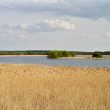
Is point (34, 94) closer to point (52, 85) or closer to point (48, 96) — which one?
point (48, 96)

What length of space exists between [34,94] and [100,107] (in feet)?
6.23

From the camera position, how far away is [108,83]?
30.2 feet

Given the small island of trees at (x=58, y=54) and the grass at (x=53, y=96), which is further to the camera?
the small island of trees at (x=58, y=54)

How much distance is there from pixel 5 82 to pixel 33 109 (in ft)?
10.3

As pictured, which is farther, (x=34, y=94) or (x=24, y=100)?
(x=34, y=94)

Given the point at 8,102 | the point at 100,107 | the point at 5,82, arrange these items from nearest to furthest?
the point at 100,107 < the point at 8,102 < the point at 5,82

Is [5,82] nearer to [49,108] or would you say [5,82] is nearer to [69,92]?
[69,92]

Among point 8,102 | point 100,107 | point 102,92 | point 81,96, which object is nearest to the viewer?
point 100,107

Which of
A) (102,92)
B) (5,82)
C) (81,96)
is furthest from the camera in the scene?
(5,82)

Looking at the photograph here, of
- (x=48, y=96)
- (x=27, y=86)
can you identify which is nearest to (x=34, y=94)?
(x=48, y=96)

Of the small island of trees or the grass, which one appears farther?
the small island of trees

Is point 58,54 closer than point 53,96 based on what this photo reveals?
No

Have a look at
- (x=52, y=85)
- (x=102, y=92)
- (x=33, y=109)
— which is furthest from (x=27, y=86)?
(x=33, y=109)

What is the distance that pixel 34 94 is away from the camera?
25.5 feet
